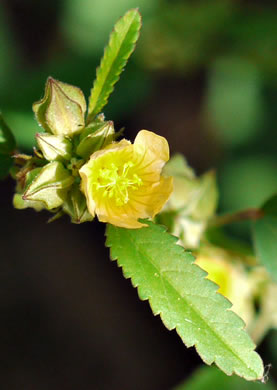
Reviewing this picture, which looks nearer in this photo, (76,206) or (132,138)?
(76,206)

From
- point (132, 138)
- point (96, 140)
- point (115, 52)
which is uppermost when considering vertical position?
point (115, 52)

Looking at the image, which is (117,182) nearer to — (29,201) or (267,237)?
(29,201)

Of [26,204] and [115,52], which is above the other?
[115,52]

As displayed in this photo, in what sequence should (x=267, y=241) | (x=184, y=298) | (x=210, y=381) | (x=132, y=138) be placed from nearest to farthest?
(x=184, y=298) < (x=267, y=241) < (x=210, y=381) < (x=132, y=138)

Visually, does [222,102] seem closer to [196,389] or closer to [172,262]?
[196,389]

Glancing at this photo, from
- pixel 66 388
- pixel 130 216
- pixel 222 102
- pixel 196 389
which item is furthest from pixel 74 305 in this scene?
pixel 130 216

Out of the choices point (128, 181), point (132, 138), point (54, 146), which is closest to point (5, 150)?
point (54, 146)

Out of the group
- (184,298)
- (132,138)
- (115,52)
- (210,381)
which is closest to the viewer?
(184,298)
